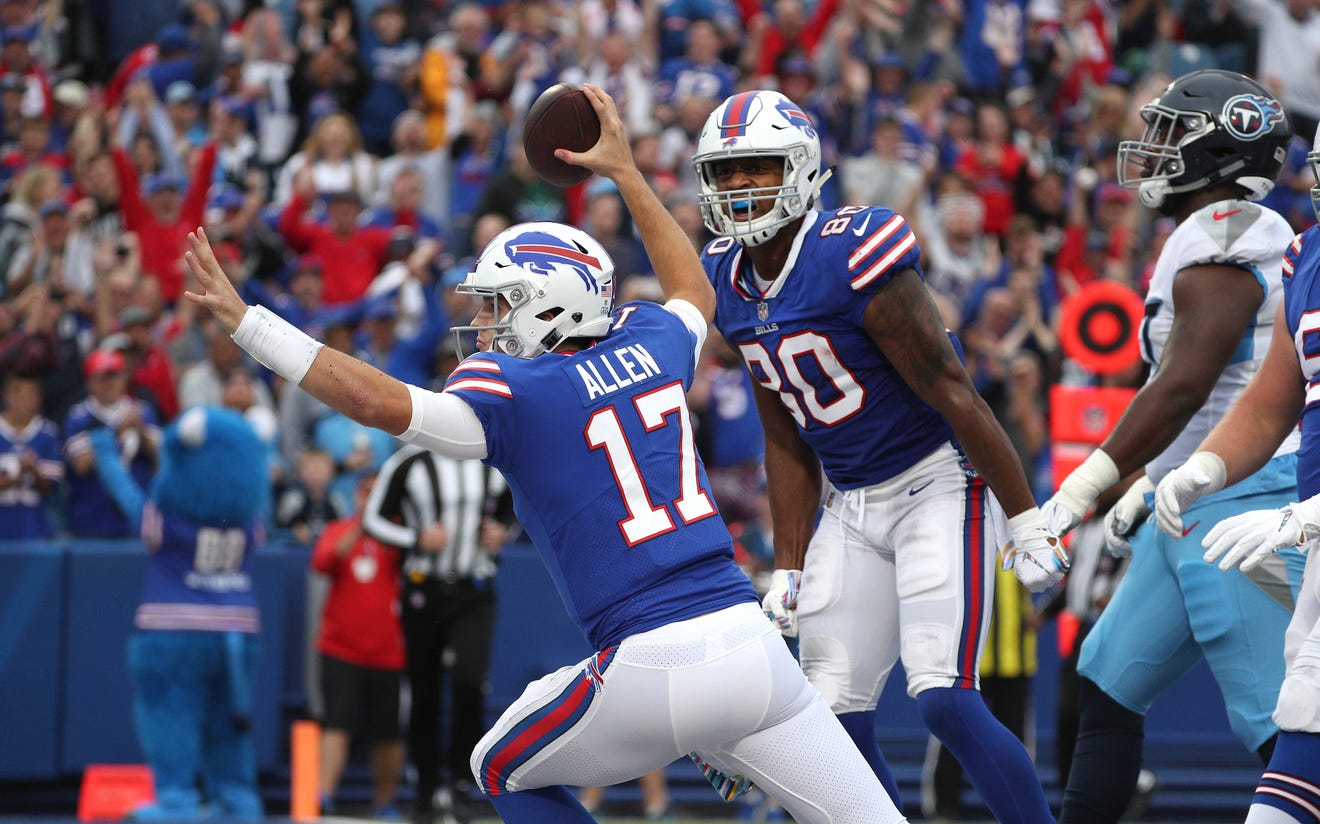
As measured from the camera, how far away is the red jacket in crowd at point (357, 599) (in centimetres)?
844

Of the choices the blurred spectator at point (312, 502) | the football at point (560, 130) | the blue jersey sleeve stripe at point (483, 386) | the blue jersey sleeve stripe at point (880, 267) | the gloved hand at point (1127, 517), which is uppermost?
the football at point (560, 130)

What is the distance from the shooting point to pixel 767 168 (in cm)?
452

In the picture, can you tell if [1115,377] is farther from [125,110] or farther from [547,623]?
[125,110]

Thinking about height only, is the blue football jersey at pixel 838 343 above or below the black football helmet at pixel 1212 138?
below

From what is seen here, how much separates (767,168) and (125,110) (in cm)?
797

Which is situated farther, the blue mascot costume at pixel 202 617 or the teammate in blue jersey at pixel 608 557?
the blue mascot costume at pixel 202 617

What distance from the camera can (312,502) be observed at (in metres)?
9.12

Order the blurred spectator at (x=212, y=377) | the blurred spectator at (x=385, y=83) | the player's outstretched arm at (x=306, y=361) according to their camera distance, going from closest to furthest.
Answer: the player's outstretched arm at (x=306, y=361) < the blurred spectator at (x=212, y=377) < the blurred spectator at (x=385, y=83)

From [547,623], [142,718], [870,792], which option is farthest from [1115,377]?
[870,792]

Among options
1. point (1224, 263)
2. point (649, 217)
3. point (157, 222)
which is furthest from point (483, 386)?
point (157, 222)

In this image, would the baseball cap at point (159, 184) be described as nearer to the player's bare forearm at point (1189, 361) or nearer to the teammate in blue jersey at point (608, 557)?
the teammate in blue jersey at point (608, 557)

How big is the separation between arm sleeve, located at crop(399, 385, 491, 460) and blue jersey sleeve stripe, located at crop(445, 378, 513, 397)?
0.03m

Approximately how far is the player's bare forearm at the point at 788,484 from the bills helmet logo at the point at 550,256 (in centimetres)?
90

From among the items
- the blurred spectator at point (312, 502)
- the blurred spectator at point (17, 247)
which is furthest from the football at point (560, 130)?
the blurred spectator at point (17, 247)
